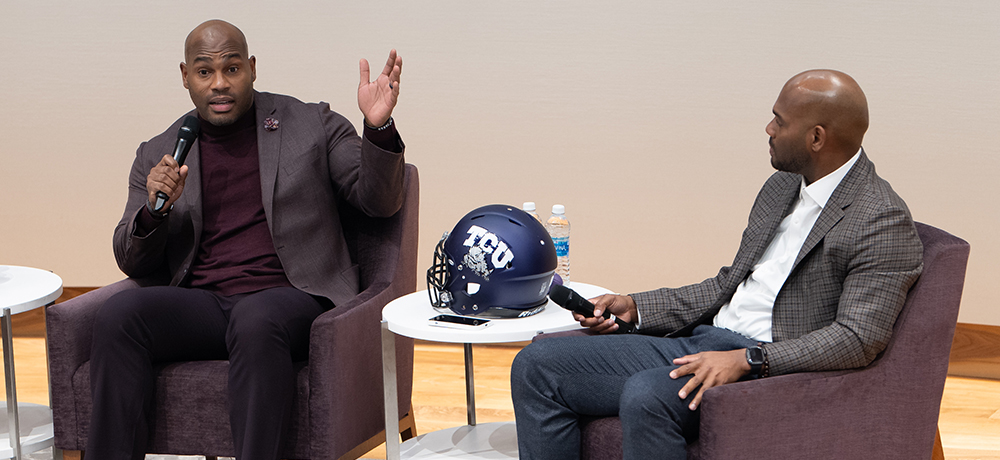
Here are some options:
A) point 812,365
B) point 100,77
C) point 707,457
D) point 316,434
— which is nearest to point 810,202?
point 812,365

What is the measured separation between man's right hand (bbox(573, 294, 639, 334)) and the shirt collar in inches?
21.1

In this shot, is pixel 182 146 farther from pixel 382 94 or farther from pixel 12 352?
pixel 12 352

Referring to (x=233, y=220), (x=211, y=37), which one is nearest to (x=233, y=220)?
(x=233, y=220)

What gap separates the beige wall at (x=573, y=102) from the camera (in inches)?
148

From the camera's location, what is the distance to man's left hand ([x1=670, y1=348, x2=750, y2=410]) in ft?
6.31

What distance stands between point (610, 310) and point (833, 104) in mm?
747

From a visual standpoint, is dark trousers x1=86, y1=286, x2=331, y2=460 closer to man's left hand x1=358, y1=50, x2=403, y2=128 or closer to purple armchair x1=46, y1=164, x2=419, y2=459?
purple armchair x1=46, y1=164, x2=419, y2=459

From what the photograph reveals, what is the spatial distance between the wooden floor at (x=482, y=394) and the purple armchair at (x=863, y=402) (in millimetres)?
1265

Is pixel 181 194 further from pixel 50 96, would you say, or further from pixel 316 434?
pixel 50 96

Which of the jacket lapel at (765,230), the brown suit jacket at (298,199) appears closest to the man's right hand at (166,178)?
the brown suit jacket at (298,199)

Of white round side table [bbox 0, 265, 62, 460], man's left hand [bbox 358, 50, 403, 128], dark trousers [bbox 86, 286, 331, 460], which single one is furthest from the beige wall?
dark trousers [bbox 86, 286, 331, 460]

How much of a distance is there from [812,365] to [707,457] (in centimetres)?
29

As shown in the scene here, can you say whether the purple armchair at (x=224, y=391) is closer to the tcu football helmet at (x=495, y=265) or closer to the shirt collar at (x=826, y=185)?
the tcu football helmet at (x=495, y=265)

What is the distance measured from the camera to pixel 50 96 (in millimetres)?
4438
